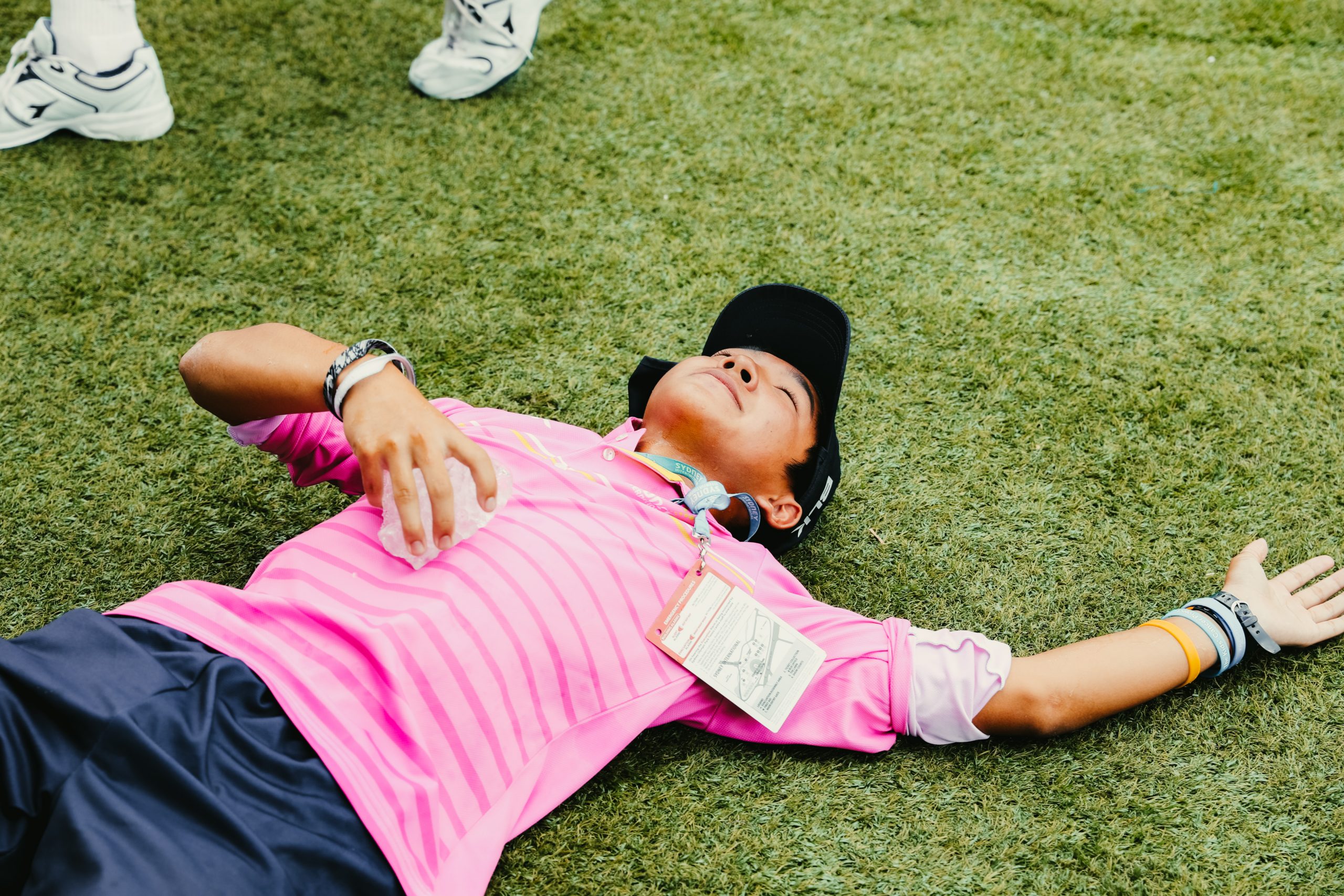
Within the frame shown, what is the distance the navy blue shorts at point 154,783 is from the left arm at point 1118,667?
3.38 ft

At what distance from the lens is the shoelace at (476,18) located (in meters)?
3.05

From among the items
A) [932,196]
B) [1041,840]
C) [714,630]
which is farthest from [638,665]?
[932,196]

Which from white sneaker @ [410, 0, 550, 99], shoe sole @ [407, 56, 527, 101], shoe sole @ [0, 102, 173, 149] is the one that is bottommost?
shoe sole @ [0, 102, 173, 149]

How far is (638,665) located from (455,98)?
7.14ft

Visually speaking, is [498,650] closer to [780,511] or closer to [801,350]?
[780,511]

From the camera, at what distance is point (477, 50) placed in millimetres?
3080

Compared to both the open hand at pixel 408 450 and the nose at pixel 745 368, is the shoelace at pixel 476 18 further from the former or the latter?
the open hand at pixel 408 450

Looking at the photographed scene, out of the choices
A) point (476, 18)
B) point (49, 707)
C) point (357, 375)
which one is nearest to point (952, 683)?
point (357, 375)

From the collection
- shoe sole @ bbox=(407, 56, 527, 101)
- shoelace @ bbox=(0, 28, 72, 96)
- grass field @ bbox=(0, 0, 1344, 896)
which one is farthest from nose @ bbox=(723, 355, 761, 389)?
shoelace @ bbox=(0, 28, 72, 96)

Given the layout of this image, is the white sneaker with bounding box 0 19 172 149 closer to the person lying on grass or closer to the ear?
the person lying on grass

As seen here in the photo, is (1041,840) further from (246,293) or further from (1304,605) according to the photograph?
(246,293)

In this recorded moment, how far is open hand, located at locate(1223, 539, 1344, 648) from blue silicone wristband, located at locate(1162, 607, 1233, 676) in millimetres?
95

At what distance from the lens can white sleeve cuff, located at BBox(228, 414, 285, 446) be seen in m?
1.73

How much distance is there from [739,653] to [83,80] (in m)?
2.53
